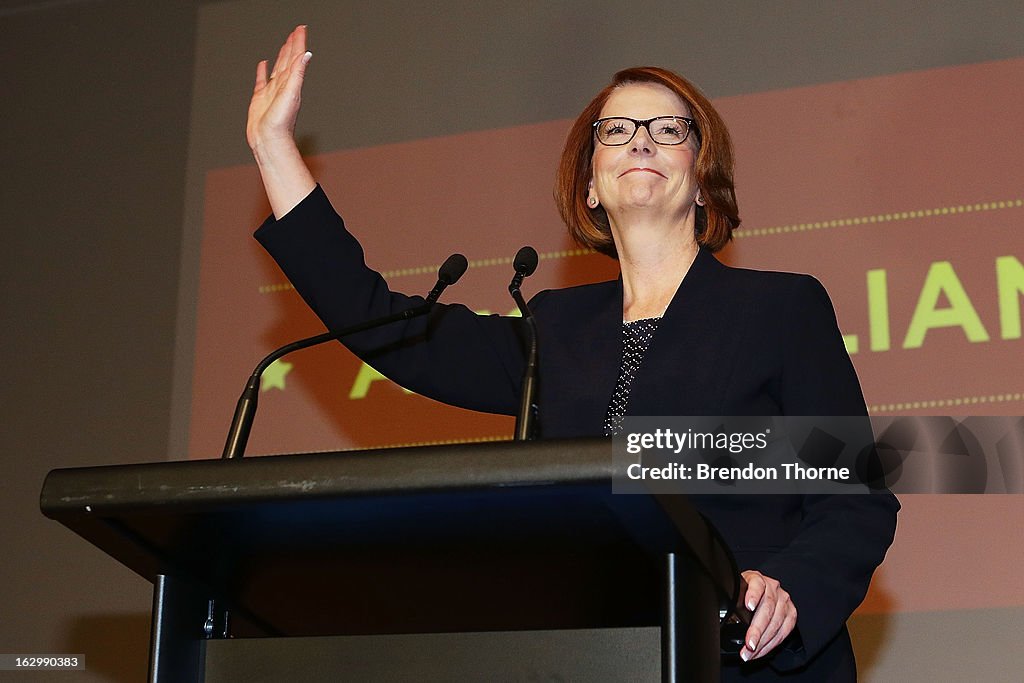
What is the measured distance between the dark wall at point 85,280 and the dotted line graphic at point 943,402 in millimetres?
1773

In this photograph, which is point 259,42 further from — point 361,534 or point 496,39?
point 361,534

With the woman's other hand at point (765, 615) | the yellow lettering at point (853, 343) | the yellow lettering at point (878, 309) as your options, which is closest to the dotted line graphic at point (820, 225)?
the yellow lettering at point (878, 309)

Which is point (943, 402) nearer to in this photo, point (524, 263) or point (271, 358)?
point (524, 263)

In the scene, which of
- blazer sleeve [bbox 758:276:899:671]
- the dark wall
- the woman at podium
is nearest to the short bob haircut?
the woman at podium

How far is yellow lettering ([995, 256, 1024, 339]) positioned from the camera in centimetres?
263

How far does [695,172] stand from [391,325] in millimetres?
477

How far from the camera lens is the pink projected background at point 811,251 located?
2621mm

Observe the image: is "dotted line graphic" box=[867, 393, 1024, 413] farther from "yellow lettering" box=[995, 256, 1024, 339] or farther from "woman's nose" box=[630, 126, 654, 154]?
"woman's nose" box=[630, 126, 654, 154]

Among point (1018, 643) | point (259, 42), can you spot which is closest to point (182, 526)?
point (1018, 643)

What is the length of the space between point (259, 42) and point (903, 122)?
172cm

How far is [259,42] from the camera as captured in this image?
362cm

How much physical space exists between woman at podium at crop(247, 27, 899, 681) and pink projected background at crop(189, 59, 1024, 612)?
91cm

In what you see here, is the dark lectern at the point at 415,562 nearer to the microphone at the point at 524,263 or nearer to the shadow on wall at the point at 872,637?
the microphone at the point at 524,263

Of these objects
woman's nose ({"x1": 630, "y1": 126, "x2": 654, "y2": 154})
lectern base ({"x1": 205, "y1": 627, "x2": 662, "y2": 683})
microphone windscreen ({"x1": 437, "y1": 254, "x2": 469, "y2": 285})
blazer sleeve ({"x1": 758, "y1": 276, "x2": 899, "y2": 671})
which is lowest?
lectern base ({"x1": 205, "y1": 627, "x2": 662, "y2": 683})
